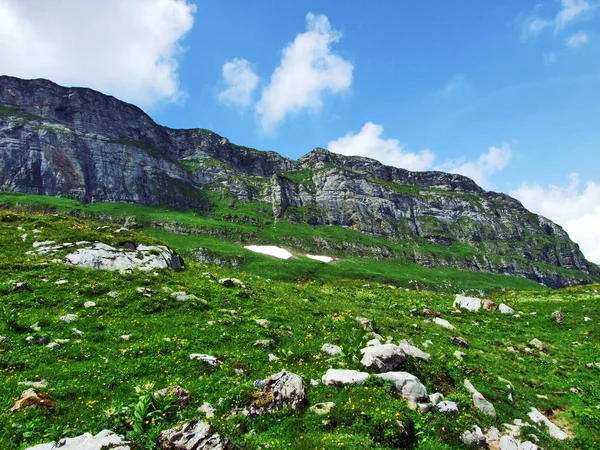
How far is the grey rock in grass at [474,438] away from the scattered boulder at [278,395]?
5.64 metres

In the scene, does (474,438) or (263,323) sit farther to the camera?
(263,323)

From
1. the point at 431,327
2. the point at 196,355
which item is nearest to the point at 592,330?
the point at 431,327

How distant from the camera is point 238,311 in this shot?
21859mm

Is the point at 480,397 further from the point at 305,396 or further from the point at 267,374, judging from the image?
the point at 267,374

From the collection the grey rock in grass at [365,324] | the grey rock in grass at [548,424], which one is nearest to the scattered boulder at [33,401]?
the grey rock in grass at [365,324]

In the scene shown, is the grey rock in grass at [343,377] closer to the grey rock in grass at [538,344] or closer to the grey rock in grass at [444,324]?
the grey rock in grass at [444,324]

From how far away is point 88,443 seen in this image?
9.09 m

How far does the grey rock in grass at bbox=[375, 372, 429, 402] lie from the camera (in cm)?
1352

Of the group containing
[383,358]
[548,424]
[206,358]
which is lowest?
[548,424]

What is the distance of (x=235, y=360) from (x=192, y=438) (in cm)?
563

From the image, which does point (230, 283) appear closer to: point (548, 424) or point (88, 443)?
point (88, 443)

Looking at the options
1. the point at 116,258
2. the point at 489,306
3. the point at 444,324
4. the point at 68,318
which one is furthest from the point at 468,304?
the point at 68,318

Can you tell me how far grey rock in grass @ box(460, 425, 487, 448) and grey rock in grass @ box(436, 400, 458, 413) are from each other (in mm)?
975

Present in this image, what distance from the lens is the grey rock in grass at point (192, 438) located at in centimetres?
919
